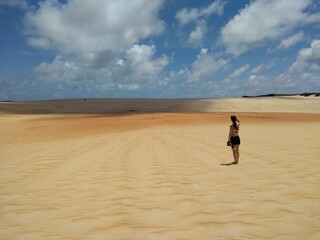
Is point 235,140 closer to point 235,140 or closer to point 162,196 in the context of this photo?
point 235,140

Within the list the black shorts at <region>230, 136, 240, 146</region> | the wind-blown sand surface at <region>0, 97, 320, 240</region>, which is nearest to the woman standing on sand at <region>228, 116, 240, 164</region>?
the black shorts at <region>230, 136, 240, 146</region>

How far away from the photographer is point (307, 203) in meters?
6.21

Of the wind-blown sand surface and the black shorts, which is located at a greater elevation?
the black shorts

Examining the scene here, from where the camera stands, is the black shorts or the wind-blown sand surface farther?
the black shorts

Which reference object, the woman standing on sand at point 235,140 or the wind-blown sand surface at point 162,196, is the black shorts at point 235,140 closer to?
the woman standing on sand at point 235,140

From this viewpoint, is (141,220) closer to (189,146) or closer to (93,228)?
(93,228)

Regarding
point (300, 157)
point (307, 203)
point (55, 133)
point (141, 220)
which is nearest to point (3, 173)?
point (141, 220)

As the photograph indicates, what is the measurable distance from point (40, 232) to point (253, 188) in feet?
15.9

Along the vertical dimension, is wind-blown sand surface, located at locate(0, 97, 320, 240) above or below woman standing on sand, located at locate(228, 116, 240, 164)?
below

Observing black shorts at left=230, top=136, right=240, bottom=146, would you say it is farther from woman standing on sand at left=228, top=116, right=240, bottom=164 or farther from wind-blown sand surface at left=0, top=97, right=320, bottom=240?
wind-blown sand surface at left=0, top=97, right=320, bottom=240

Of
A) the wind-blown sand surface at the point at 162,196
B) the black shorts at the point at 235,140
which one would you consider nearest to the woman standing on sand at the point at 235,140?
the black shorts at the point at 235,140

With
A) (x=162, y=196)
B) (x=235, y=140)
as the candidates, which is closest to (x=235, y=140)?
(x=235, y=140)

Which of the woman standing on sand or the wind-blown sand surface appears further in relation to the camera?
the woman standing on sand

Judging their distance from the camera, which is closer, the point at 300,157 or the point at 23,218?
the point at 23,218
